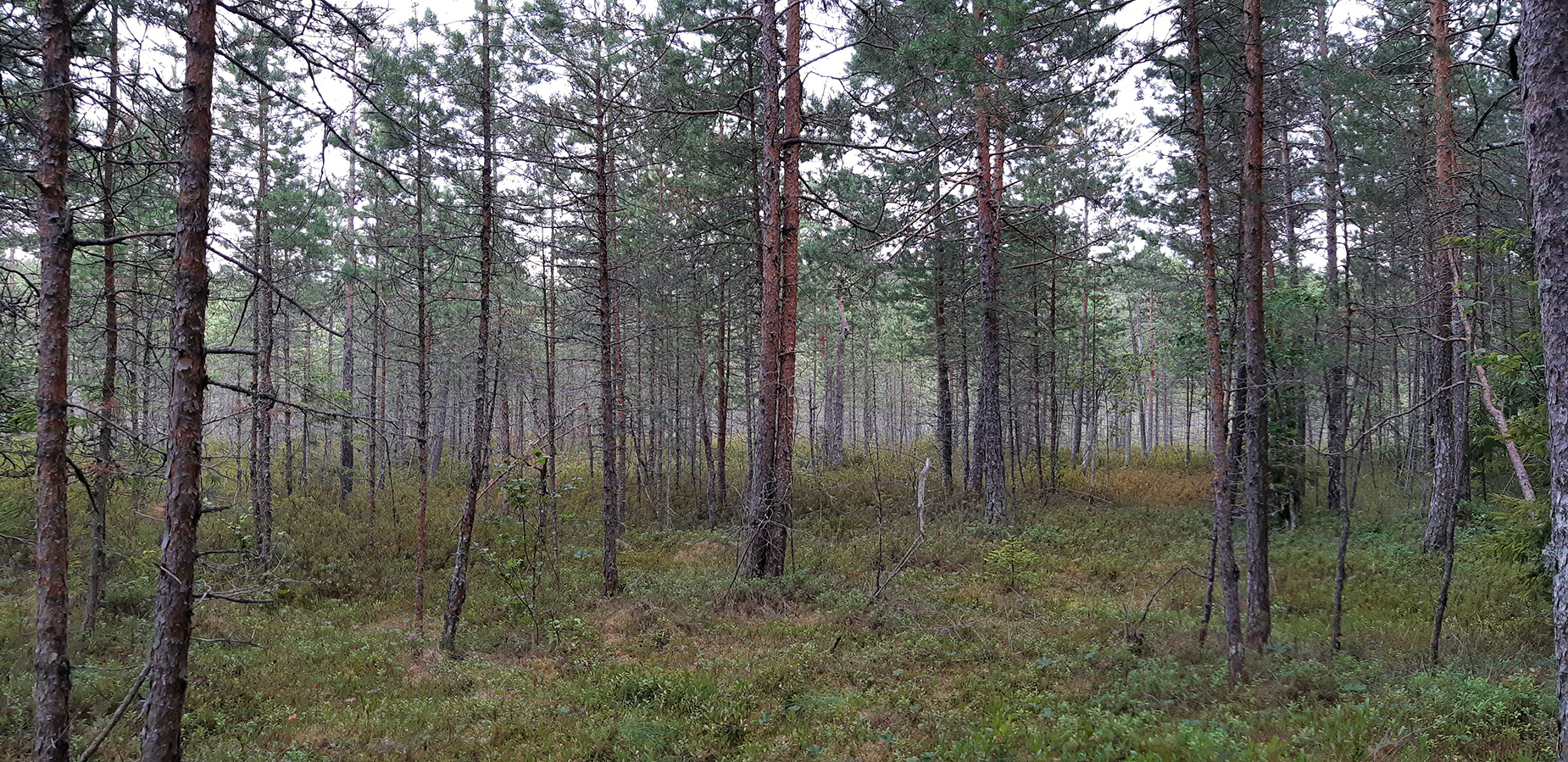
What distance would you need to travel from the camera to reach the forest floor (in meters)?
6.25

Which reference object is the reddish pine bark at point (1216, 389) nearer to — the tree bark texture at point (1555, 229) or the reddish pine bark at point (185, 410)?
the tree bark texture at point (1555, 229)

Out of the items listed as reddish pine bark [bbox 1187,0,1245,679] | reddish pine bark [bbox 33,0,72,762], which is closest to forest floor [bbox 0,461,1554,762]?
reddish pine bark [bbox 1187,0,1245,679]

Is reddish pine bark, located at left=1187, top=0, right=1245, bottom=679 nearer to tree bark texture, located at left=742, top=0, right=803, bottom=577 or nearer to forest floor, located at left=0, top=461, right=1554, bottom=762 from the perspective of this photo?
forest floor, located at left=0, top=461, right=1554, bottom=762

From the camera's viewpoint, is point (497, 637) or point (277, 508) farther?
point (277, 508)

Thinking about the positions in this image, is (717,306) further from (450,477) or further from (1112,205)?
(450,477)

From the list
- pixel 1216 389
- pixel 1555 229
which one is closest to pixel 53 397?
pixel 1555 229

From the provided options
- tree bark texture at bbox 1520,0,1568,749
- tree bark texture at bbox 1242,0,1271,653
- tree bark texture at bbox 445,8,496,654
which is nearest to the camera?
tree bark texture at bbox 1520,0,1568,749

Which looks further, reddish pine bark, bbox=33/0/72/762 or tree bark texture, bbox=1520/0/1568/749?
reddish pine bark, bbox=33/0/72/762

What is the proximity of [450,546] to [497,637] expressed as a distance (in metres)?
6.70

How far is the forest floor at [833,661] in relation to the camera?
6246mm

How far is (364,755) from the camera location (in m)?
6.63

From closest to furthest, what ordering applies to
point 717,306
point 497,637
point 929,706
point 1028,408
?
point 929,706 < point 497,637 < point 717,306 < point 1028,408

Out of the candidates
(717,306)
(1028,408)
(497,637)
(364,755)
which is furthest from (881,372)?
(364,755)

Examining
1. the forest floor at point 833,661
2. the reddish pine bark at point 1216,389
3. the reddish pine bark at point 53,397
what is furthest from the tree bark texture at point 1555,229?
the reddish pine bark at point 53,397
